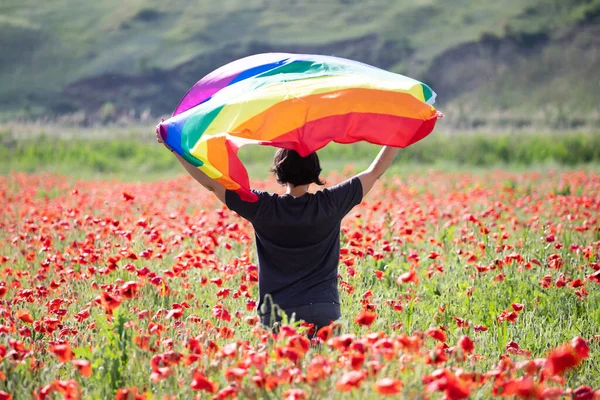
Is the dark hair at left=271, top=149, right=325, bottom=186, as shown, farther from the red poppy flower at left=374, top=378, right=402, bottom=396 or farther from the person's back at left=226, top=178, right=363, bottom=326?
the red poppy flower at left=374, top=378, right=402, bottom=396

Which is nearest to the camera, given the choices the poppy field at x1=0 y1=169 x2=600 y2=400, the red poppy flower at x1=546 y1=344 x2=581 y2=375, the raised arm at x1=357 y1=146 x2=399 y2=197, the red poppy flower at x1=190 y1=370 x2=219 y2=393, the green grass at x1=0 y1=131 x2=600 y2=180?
the red poppy flower at x1=546 y1=344 x2=581 y2=375

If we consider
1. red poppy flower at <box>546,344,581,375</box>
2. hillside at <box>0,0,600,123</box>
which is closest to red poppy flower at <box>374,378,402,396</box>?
red poppy flower at <box>546,344,581,375</box>

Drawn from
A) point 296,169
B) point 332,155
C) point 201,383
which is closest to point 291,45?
point 332,155

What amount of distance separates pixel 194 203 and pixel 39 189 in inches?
161

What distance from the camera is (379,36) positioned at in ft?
216

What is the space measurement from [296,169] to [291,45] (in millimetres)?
61655

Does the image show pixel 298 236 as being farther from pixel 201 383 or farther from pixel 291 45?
pixel 291 45

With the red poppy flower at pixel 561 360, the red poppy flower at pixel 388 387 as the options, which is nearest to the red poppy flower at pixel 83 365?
the red poppy flower at pixel 388 387

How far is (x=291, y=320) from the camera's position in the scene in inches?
121

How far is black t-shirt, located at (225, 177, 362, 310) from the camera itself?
13.2 ft

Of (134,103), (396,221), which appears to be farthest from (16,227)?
(134,103)

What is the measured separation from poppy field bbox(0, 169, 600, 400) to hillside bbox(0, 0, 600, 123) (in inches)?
1939

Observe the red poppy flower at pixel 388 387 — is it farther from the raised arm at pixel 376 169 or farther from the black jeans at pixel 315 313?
the raised arm at pixel 376 169

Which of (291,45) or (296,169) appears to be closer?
(296,169)
